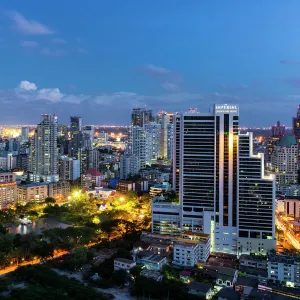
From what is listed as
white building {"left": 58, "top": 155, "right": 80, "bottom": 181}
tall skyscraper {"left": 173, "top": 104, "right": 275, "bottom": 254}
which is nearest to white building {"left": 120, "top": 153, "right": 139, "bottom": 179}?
white building {"left": 58, "top": 155, "right": 80, "bottom": 181}

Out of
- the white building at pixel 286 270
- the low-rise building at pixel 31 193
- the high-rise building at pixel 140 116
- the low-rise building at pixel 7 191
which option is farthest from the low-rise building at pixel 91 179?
the white building at pixel 286 270

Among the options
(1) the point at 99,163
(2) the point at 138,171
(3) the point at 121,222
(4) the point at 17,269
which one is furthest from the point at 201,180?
(1) the point at 99,163

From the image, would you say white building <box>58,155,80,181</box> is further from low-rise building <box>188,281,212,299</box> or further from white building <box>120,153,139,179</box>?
low-rise building <box>188,281,212,299</box>

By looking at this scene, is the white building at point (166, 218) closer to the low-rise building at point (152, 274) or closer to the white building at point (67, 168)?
the low-rise building at point (152, 274)

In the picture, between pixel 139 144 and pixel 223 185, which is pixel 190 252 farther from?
pixel 139 144

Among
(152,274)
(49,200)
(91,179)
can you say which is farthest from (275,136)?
(152,274)

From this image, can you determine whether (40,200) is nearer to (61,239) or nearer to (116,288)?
(61,239)

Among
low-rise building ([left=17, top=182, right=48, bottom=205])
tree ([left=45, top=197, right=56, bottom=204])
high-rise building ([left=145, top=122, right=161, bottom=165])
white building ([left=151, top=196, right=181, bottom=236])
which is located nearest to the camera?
white building ([left=151, top=196, right=181, bottom=236])
